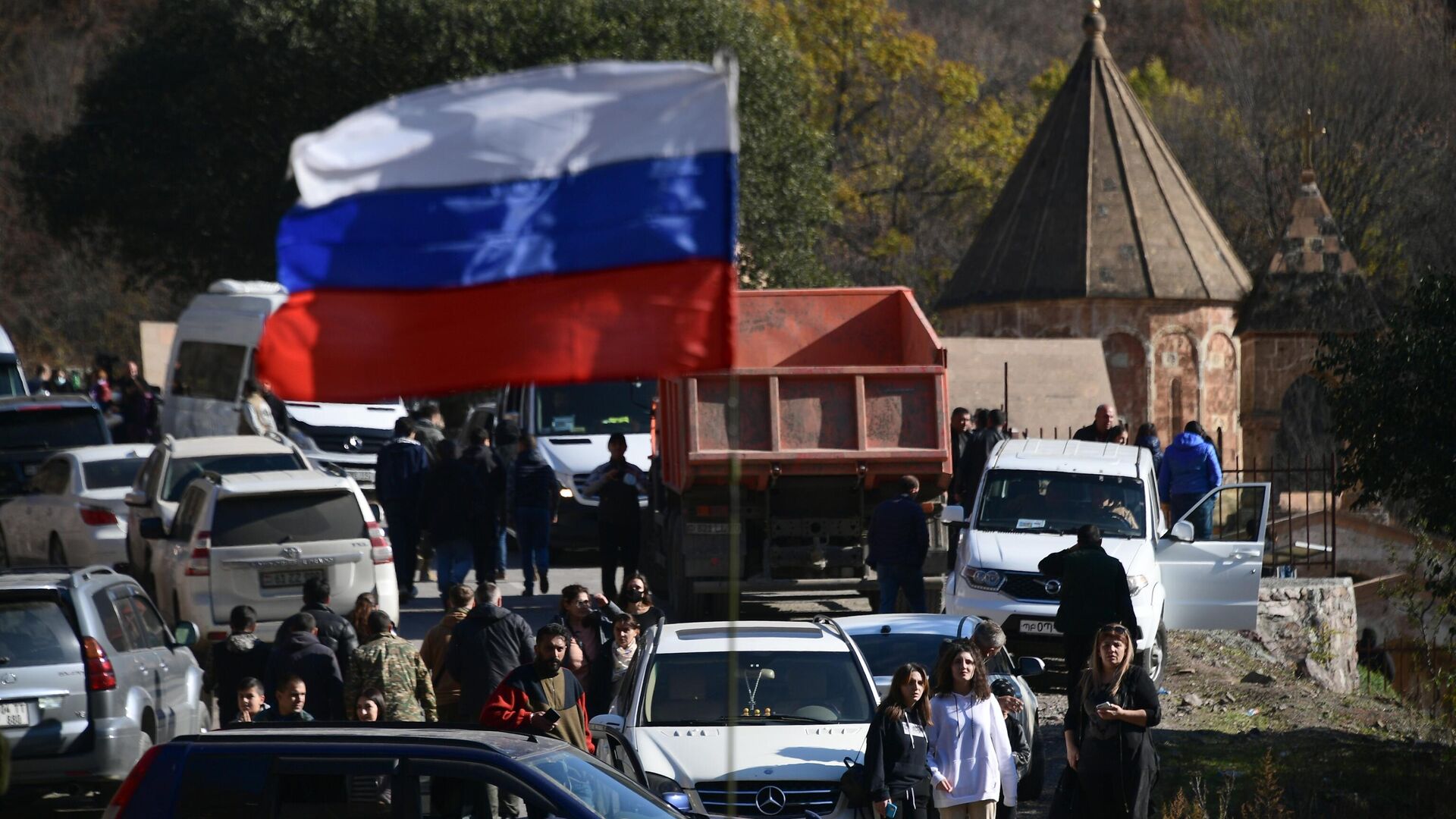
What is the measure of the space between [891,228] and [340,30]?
81.0 feet

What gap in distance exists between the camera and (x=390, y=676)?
11.1m

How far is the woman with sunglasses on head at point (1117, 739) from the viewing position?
9609 millimetres

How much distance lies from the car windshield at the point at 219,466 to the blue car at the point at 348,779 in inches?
426

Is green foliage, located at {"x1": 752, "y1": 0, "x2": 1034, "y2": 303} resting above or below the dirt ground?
above

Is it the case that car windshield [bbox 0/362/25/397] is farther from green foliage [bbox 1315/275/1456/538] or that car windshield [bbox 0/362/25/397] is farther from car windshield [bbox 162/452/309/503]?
green foliage [bbox 1315/275/1456/538]

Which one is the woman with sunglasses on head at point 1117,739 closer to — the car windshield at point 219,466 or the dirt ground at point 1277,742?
the dirt ground at point 1277,742

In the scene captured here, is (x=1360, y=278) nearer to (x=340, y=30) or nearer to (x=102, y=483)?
(x=340, y=30)

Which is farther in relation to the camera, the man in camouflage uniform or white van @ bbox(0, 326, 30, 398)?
white van @ bbox(0, 326, 30, 398)

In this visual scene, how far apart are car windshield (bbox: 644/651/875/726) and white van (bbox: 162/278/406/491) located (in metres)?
14.9

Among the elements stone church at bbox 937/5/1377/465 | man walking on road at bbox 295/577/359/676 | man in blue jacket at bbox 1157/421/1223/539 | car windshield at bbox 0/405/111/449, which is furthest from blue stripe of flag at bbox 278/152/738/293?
stone church at bbox 937/5/1377/465

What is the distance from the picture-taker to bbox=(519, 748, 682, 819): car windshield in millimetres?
7414

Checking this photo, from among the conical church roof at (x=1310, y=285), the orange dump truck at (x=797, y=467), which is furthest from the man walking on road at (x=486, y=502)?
the conical church roof at (x=1310, y=285)

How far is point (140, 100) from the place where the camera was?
1731 inches

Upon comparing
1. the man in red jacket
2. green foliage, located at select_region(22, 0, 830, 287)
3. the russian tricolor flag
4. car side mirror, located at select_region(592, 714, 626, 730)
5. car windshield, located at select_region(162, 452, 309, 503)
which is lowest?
car side mirror, located at select_region(592, 714, 626, 730)
